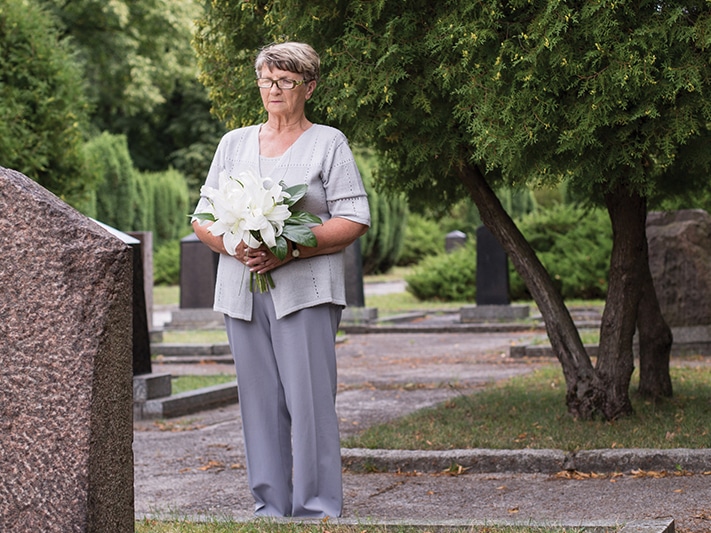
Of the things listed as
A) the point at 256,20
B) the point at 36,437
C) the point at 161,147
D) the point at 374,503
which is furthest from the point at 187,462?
the point at 161,147

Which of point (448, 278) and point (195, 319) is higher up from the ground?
point (448, 278)

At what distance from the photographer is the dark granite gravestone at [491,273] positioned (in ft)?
61.1

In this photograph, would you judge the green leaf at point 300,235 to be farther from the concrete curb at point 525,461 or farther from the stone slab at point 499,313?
the stone slab at point 499,313

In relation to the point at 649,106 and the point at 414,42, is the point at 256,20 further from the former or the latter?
the point at 649,106

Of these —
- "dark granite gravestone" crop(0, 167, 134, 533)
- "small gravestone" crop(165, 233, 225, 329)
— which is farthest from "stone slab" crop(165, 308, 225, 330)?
"dark granite gravestone" crop(0, 167, 134, 533)

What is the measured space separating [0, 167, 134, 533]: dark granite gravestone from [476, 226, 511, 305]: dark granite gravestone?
50.7 feet

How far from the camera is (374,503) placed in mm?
5641

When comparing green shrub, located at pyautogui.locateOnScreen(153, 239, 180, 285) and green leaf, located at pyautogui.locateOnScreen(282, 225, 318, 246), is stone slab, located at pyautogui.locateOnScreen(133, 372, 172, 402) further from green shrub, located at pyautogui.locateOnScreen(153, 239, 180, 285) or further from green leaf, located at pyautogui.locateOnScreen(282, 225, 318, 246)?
green shrub, located at pyautogui.locateOnScreen(153, 239, 180, 285)

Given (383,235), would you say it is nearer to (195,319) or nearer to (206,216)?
(195,319)

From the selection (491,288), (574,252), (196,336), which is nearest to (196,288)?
(196,336)

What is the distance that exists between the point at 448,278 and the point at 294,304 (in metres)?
18.9

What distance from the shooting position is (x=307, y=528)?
4.33 meters

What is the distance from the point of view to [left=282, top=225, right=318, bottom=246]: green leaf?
173 inches

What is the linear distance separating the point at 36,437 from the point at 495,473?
3574 millimetres
